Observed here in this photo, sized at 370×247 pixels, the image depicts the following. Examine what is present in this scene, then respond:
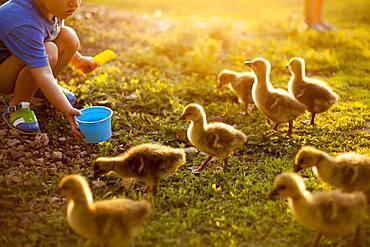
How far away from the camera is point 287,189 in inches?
147

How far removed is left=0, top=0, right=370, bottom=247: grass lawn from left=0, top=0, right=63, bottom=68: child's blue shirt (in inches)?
39.4

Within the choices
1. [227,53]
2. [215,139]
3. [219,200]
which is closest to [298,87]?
→ [215,139]

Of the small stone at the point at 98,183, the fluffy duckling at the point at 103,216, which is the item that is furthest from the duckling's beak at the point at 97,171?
the fluffy duckling at the point at 103,216

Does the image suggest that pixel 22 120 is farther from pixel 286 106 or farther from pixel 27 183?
pixel 286 106

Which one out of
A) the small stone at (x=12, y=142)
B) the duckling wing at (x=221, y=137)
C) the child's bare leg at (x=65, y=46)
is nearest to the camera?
the duckling wing at (x=221, y=137)

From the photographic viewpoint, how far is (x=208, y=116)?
21.3 ft

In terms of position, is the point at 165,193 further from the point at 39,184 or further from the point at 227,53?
the point at 227,53

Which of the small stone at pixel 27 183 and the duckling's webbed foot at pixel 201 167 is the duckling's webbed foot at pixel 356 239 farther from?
the small stone at pixel 27 183

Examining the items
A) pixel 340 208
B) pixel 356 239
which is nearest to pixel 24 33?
pixel 340 208

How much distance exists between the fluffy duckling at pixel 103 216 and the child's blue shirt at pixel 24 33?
1677 mm

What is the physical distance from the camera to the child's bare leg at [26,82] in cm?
511

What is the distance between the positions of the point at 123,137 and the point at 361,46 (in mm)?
5508

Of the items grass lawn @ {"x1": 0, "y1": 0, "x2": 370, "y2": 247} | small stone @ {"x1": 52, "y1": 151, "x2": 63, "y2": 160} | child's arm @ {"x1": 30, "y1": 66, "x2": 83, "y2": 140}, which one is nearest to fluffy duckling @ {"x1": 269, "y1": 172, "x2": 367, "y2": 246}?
grass lawn @ {"x1": 0, "y1": 0, "x2": 370, "y2": 247}

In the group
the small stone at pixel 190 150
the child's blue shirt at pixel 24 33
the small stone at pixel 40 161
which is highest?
the child's blue shirt at pixel 24 33
